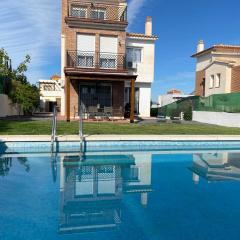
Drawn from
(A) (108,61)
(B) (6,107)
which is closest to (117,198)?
(A) (108,61)

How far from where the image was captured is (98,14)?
2627 cm

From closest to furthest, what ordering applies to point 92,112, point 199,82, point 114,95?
1. point 92,112
2. point 114,95
3. point 199,82

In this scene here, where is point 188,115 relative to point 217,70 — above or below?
below

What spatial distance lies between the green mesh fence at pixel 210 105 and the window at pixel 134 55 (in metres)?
6.39

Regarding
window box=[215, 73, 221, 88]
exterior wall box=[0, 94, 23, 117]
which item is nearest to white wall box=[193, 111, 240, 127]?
window box=[215, 73, 221, 88]

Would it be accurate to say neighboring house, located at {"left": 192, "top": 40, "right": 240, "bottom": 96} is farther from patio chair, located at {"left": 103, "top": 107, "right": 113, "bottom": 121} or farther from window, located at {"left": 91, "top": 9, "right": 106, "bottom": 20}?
patio chair, located at {"left": 103, "top": 107, "right": 113, "bottom": 121}

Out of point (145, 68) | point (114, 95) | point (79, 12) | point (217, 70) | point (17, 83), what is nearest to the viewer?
point (114, 95)

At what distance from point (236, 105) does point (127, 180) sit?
16039 mm

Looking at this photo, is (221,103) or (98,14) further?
(98,14)

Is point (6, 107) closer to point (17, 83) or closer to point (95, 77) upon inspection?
point (17, 83)

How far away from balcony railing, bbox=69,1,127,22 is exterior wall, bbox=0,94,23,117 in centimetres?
936

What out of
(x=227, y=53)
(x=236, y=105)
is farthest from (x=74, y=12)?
(x=227, y=53)

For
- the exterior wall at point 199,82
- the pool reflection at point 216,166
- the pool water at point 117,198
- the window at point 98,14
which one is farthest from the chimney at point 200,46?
the pool water at point 117,198

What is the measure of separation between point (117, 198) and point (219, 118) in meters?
18.5
